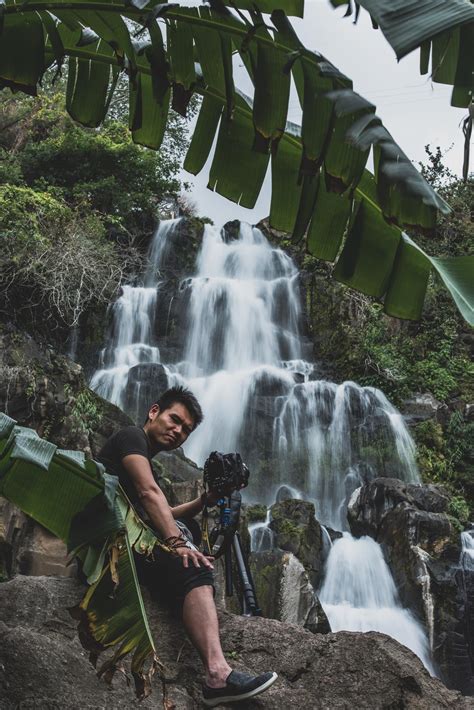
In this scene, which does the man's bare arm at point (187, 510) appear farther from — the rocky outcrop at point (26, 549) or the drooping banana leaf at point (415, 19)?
the rocky outcrop at point (26, 549)

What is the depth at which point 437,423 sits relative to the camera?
15.0m

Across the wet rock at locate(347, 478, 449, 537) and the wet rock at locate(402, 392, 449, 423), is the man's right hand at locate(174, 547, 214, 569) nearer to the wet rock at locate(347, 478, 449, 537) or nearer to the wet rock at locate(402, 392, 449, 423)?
the wet rock at locate(347, 478, 449, 537)

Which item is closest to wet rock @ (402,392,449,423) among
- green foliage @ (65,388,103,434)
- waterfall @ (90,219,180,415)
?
waterfall @ (90,219,180,415)

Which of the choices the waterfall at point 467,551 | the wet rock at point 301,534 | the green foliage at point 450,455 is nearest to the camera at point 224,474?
the wet rock at point 301,534

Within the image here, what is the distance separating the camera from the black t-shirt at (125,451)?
3354 millimetres

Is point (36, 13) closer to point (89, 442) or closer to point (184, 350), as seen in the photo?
point (89, 442)

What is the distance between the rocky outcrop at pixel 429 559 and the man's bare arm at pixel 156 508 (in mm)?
7683

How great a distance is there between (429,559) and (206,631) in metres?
7.87

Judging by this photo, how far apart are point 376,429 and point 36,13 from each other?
11.8m

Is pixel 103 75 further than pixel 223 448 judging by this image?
No

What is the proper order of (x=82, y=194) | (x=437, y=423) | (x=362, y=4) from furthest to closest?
(x=82, y=194) → (x=437, y=423) → (x=362, y=4)

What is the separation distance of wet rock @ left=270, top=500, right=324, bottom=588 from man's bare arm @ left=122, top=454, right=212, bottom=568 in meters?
6.82

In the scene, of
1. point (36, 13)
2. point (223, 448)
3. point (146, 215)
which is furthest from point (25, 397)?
point (146, 215)

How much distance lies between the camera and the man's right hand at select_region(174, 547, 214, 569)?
311 cm
